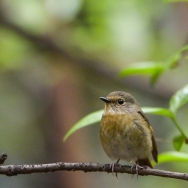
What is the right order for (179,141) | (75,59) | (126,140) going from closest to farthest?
(179,141) < (126,140) < (75,59)

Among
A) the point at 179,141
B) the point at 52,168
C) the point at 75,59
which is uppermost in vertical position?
the point at 75,59

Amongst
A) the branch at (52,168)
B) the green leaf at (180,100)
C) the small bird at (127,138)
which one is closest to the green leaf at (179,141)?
the green leaf at (180,100)

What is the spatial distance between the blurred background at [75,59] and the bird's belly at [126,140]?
2.42m

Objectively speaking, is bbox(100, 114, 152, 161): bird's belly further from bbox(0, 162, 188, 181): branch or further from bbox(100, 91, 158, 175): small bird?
bbox(0, 162, 188, 181): branch

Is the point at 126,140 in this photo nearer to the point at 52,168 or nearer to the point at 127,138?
the point at 127,138

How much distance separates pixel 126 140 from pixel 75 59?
326 centimetres

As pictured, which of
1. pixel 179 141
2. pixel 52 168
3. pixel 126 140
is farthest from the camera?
pixel 126 140

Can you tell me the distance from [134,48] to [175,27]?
2.34 ft

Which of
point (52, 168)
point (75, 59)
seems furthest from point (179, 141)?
point (75, 59)

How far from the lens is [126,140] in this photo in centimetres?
414

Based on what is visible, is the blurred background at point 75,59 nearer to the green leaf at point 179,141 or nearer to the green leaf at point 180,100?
the green leaf at point 180,100

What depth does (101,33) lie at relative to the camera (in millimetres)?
7246

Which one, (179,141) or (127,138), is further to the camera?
(127,138)

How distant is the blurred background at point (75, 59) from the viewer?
7004mm
